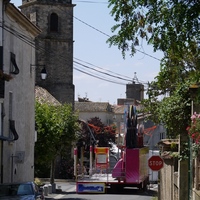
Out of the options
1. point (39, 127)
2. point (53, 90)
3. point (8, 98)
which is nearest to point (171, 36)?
point (8, 98)

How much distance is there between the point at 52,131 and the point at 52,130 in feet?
0.36

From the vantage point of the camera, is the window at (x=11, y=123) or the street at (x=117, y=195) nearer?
the window at (x=11, y=123)

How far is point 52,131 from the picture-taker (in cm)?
4219

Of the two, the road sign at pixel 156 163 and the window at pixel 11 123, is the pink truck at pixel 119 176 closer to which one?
the window at pixel 11 123

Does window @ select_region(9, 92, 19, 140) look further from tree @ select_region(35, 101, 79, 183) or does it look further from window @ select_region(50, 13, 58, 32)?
window @ select_region(50, 13, 58, 32)

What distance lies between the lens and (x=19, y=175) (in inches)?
1430

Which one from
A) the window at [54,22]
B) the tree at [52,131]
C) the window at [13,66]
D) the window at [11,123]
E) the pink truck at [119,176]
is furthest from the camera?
the window at [54,22]

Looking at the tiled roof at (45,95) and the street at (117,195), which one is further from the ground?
the tiled roof at (45,95)

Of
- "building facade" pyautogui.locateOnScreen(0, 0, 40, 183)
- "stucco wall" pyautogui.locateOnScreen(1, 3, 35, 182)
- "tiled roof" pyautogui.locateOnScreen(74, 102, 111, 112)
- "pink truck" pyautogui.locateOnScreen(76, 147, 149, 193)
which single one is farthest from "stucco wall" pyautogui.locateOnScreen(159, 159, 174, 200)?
"tiled roof" pyautogui.locateOnScreen(74, 102, 111, 112)

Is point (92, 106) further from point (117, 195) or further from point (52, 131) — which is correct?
point (117, 195)

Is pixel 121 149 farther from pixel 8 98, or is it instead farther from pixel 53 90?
pixel 53 90

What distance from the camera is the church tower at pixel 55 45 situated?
69.9 meters

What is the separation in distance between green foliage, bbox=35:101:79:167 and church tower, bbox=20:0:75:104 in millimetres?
23597

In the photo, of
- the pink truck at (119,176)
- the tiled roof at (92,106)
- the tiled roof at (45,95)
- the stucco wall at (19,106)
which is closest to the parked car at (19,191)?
the stucco wall at (19,106)
